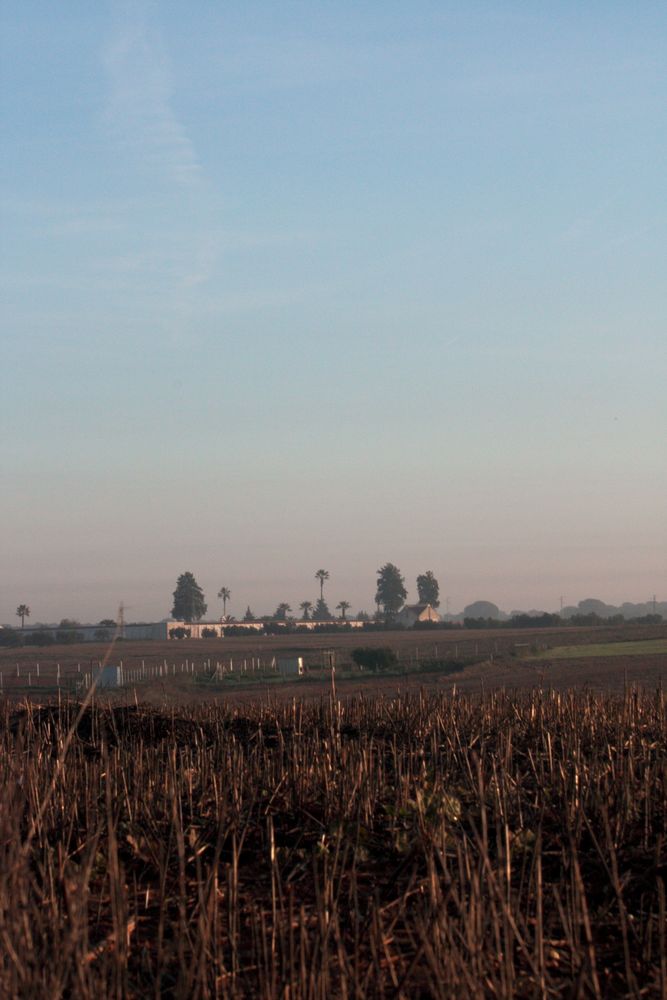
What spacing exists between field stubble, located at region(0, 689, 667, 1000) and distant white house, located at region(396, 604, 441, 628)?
5986 inches

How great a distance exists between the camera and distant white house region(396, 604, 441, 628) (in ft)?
531

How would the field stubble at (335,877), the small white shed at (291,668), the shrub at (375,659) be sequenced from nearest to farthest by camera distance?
the field stubble at (335,877), the small white shed at (291,668), the shrub at (375,659)

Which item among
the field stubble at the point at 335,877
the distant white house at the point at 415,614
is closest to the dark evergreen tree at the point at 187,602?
the distant white house at the point at 415,614

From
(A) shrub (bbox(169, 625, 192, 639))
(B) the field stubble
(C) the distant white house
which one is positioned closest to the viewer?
(B) the field stubble

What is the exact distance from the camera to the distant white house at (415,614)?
16200cm

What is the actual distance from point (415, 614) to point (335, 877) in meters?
158

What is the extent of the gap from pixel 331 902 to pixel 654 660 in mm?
50708

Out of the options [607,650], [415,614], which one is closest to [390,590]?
[415,614]

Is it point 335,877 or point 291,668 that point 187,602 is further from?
point 335,877

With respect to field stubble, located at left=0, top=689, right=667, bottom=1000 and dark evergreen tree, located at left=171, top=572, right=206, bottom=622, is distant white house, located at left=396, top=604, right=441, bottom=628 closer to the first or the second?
dark evergreen tree, located at left=171, top=572, right=206, bottom=622

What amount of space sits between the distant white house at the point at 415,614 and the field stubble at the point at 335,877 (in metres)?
152

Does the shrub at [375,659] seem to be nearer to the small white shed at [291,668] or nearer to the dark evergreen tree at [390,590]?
the small white shed at [291,668]

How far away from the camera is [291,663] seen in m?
62.2

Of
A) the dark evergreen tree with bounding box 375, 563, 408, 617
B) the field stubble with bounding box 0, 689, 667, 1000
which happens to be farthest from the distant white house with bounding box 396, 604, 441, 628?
the field stubble with bounding box 0, 689, 667, 1000
